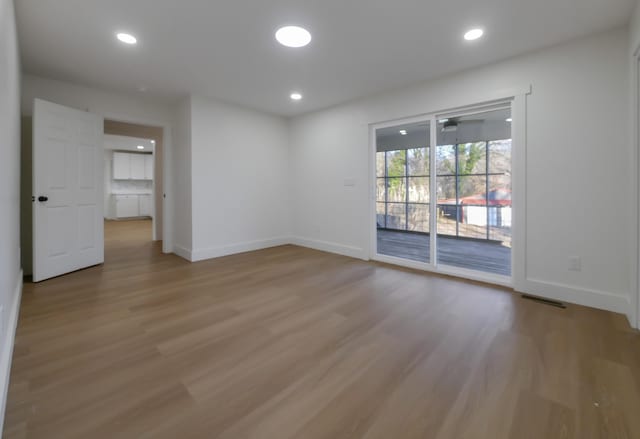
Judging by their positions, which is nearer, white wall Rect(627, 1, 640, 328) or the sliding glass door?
white wall Rect(627, 1, 640, 328)

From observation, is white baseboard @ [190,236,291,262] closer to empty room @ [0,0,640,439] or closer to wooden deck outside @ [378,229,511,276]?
empty room @ [0,0,640,439]

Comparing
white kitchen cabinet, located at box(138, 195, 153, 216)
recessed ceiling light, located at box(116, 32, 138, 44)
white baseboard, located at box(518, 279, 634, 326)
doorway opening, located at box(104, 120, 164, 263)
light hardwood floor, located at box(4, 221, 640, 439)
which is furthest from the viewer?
white kitchen cabinet, located at box(138, 195, 153, 216)

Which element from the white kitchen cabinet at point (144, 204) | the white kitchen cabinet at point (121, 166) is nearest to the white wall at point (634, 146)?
the white kitchen cabinet at point (144, 204)

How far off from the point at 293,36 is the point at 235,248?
10.6 feet

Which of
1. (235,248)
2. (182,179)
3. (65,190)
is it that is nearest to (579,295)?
(235,248)

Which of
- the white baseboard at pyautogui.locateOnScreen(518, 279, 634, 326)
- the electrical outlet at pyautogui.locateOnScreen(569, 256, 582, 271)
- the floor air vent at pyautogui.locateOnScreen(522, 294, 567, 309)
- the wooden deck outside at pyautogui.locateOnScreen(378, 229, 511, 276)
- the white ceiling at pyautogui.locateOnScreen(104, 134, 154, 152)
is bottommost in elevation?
the floor air vent at pyautogui.locateOnScreen(522, 294, 567, 309)

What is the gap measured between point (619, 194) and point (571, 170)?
1.29 ft

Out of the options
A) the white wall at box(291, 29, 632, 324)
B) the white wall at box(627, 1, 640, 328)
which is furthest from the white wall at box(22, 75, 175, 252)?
the white wall at box(627, 1, 640, 328)

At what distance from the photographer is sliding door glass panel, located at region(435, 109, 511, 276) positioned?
4895mm

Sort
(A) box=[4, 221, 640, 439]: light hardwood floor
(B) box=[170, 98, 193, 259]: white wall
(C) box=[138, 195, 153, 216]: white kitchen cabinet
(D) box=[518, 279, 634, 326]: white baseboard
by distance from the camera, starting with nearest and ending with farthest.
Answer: (A) box=[4, 221, 640, 439]: light hardwood floor, (D) box=[518, 279, 634, 326]: white baseboard, (B) box=[170, 98, 193, 259]: white wall, (C) box=[138, 195, 153, 216]: white kitchen cabinet

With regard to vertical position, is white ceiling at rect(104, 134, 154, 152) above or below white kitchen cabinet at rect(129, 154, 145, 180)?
above

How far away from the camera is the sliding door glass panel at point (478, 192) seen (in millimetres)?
4895

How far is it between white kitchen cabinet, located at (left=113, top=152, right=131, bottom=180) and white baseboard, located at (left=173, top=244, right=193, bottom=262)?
724 cm

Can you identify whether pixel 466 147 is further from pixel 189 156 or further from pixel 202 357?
pixel 202 357
